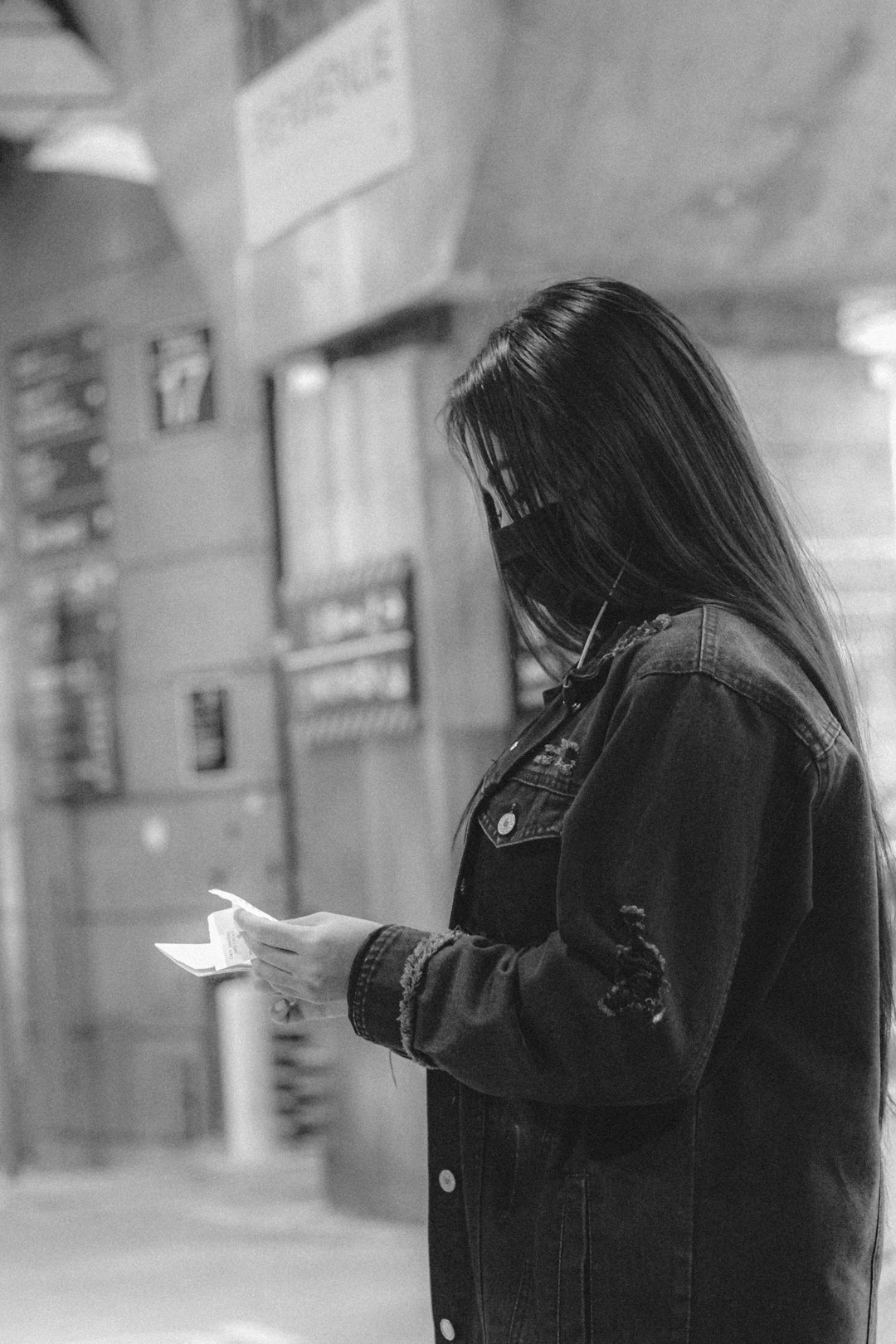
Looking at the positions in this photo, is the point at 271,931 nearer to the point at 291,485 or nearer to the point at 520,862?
the point at 520,862

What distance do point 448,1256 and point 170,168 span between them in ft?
17.4

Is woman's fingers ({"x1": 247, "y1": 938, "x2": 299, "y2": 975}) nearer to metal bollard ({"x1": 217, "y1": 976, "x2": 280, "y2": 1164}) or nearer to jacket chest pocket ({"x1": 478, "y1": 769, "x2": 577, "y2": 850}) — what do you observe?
jacket chest pocket ({"x1": 478, "y1": 769, "x2": 577, "y2": 850})

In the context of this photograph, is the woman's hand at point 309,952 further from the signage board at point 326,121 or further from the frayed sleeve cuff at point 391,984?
the signage board at point 326,121

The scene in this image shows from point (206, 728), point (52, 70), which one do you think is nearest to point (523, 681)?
point (206, 728)

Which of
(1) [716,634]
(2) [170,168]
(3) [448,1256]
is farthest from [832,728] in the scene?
(2) [170,168]

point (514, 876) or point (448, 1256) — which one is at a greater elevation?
point (514, 876)

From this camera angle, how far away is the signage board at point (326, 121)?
189 inches

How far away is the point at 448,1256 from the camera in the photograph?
59.6 inches

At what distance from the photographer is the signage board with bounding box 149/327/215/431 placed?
7.00m

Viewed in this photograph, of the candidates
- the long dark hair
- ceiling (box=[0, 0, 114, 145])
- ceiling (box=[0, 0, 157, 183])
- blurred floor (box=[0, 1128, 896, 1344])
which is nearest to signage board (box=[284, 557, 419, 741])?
blurred floor (box=[0, 1128, 896, 1344])

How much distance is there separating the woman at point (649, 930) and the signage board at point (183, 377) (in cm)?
564

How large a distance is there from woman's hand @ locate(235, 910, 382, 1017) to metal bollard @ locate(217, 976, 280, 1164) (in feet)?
15.5

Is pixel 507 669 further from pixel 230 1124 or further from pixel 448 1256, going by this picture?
pixel 448 1256

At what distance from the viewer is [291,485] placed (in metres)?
5.88
